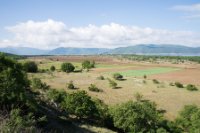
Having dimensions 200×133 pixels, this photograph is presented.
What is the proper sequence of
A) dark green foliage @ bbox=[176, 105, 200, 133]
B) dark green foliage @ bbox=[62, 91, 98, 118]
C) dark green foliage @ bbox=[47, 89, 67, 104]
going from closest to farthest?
1. dark green foliage @ bbox=[176, 105, 200, 133]
2. dark green foliage @ bbox=[62, 91, 98, 118]
3. dark green foliage @ bbox=[47, 89, 67, 104]

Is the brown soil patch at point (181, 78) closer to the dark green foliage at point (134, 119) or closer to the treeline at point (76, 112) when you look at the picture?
the treeline at point (76, 112)

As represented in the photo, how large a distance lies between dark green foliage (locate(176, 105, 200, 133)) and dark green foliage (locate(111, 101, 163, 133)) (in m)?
4.63

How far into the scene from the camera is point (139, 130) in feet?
124

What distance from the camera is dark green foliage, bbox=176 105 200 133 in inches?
1511

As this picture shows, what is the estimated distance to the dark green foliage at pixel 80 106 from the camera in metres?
43.8

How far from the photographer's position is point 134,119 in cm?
3809

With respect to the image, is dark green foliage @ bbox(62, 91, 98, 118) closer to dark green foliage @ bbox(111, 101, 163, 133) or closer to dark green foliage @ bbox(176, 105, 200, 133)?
dark green foliage @ bbox(111, 101, 163, 133)

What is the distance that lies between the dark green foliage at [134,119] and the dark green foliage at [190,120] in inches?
182

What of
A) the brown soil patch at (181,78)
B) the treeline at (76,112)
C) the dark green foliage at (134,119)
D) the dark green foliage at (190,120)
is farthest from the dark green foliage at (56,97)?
the brown soil patch at (181,78)

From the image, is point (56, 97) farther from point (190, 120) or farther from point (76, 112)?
point (190, 120)

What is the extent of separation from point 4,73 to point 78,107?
12.8 meters

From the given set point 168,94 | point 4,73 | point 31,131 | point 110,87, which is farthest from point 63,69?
point 31,131

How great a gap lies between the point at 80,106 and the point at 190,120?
54.7 ft

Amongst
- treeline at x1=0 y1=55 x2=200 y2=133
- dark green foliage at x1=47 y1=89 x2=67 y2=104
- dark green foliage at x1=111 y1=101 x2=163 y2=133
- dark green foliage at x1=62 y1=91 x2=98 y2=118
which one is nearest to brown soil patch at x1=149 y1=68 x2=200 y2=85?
treeline at x1=0 y1=55 x2=200 y2=133
